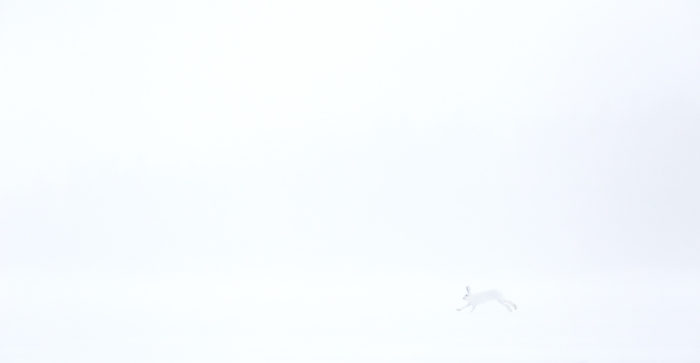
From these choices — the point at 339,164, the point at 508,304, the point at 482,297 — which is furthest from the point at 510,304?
the point at 339,164

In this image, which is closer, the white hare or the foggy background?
the white hare

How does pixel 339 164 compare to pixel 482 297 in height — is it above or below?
above

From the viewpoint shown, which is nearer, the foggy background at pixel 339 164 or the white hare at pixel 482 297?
the white hare at pixel 482 297

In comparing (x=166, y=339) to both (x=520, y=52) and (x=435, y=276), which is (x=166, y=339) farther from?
(x=520, y=52)

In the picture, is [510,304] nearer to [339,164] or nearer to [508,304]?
[508,304]

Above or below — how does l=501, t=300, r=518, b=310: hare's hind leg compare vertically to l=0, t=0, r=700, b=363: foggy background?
below

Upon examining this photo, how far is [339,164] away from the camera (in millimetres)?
2723

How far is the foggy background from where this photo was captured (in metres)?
2.50

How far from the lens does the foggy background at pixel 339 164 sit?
2.50 meters

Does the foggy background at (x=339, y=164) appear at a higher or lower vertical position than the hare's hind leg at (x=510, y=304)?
higher

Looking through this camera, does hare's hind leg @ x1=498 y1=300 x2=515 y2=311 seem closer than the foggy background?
Yes

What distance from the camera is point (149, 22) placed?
9.39ft

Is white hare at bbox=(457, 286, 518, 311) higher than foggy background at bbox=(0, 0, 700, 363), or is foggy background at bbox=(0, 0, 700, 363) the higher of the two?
foggy background at bbox=(0, 0, 700, 363)

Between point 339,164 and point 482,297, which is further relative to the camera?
point 339,164
